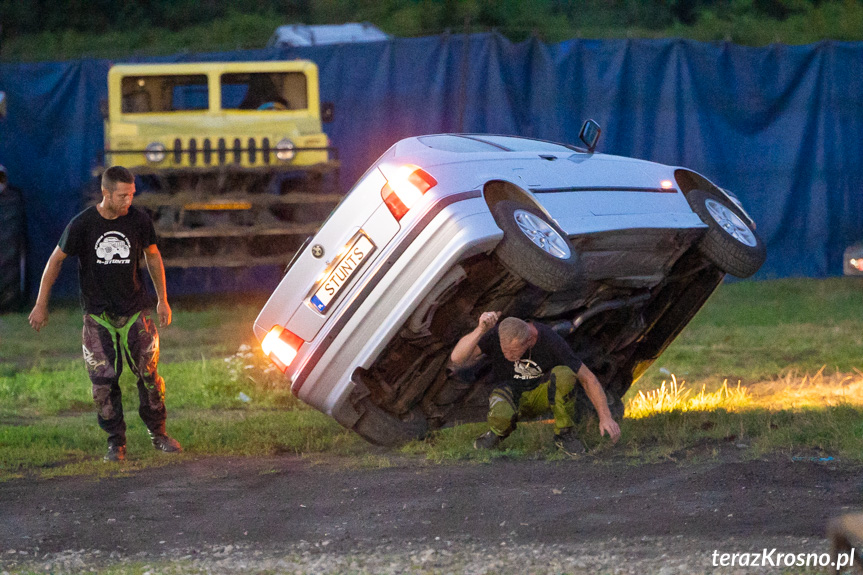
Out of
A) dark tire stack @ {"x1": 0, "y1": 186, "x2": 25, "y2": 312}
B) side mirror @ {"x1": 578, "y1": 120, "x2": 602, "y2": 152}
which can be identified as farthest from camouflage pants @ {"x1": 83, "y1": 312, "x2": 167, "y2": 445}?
dark tire stack @ {"x1": 0, "y1": 186, "x2": 25, "y2": 312}

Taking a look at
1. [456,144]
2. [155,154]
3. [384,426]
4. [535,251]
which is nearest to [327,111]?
[155,154]

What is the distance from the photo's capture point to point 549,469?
5.60 meters

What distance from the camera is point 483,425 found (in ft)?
22.7

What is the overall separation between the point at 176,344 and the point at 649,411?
5276mm

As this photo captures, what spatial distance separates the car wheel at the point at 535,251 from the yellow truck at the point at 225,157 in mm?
6626

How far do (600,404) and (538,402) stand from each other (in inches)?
22.9

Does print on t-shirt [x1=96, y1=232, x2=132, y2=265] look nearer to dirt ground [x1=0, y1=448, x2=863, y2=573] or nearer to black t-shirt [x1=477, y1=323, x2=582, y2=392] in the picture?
dirt ground [x1=0, y1=448, x2=863, y2=573]

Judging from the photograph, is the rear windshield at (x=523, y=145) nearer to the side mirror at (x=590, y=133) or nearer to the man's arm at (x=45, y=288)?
the side mirror at (x=590, y=133)

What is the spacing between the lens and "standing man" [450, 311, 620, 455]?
A: 5.70m

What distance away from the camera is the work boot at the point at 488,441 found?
20.0 feet

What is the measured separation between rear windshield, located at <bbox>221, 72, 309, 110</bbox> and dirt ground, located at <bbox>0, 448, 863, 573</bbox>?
23.9 ft

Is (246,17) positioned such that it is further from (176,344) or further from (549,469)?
(549,469)

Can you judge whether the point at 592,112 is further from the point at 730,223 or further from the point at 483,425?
the point at 730,223

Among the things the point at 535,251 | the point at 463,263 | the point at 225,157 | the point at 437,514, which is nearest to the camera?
the point at 437,514
